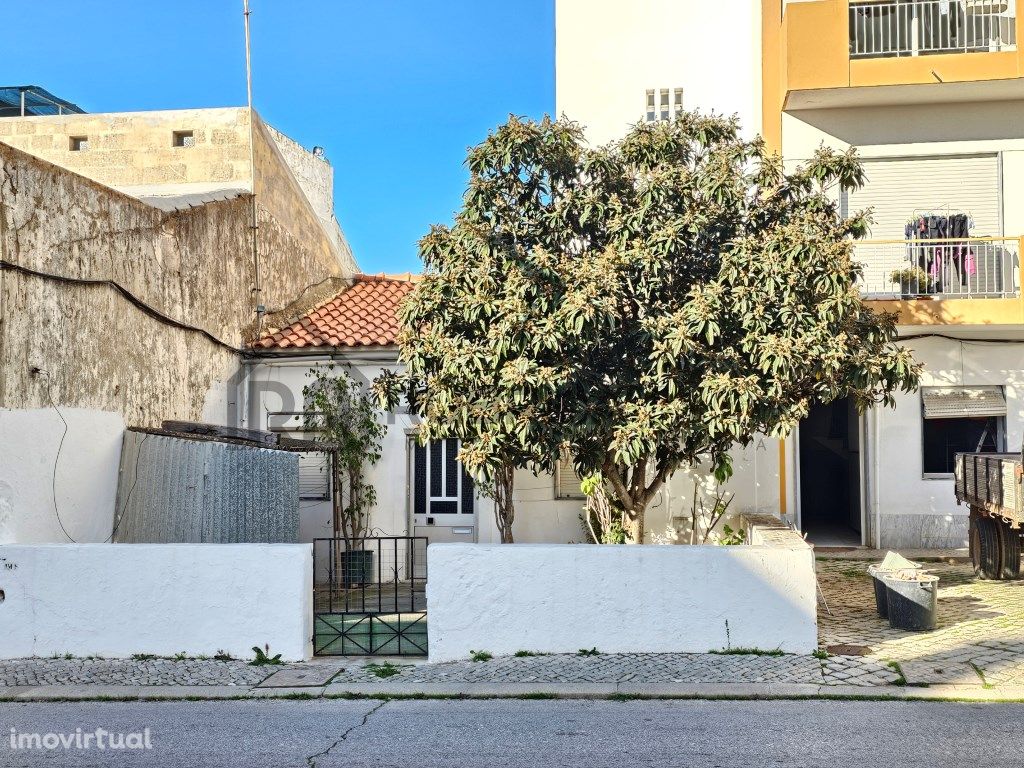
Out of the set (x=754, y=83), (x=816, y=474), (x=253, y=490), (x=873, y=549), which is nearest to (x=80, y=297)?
(x=253, y=490)

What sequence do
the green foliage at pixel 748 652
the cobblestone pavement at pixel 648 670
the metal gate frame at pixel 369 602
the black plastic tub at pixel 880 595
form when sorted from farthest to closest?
the black plastic tub at pixel 880 595 < the metal gate frame at pixel 369 602 < the green foliage at pixel 748 652 < the cobblestone pavement at pixel 648 670

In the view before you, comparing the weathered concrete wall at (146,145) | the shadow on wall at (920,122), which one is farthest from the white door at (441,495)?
the shadow on wall at (920,122)

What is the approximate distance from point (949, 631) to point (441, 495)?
7.58 m

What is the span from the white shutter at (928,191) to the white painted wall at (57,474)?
11.2 meters

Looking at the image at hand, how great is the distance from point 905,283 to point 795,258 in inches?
219

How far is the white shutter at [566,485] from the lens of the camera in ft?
46.9

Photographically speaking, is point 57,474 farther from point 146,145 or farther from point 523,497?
point 146,145

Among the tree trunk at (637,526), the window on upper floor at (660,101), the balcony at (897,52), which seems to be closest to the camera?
the tree trunk at (637,526)

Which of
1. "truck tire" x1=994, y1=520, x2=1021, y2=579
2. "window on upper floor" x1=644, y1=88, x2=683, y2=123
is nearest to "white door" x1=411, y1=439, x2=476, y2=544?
"window on upper floor" x1=644, y1=88, x2=683, y2=123

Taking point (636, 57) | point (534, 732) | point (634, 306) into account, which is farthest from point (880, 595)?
point (636, 57)

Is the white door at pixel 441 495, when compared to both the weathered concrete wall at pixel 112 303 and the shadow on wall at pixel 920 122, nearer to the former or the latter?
the weathered concrete wall at pixel 112 303

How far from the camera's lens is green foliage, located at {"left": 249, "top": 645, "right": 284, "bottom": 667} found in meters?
8.62

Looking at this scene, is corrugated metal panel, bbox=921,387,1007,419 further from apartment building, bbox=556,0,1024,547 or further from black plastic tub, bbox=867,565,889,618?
black plastic tub, bbox=867,565,889,618

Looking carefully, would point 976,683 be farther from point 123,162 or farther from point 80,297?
point 123,162
